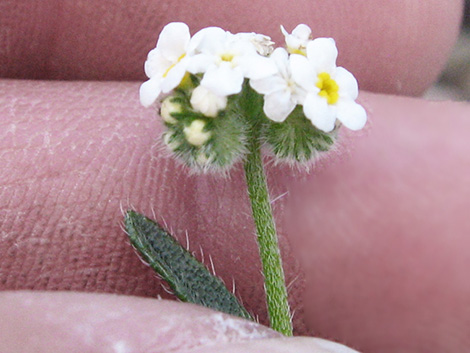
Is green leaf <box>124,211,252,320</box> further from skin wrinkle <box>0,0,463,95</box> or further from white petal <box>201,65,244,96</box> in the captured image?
skin wrinkle <box>0,0,463,95</box>

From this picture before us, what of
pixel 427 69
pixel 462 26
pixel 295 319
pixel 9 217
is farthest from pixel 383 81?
pixel 9 217

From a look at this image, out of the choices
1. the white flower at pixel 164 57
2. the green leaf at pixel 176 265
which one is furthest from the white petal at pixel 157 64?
the green leaf at pixel 176 265

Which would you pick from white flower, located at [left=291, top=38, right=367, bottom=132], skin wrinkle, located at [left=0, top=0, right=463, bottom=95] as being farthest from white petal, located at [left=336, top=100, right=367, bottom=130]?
skin wrinkle, located at [left=0, top=0, right=463, bottom=95]

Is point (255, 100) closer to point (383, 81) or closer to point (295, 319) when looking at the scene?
point (295, 319)

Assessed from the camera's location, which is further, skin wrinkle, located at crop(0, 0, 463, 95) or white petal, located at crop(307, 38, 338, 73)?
skin wrinkle, located at crop(0, 0, 463, 95)

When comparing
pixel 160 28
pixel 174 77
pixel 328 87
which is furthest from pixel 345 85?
pixel 160 28

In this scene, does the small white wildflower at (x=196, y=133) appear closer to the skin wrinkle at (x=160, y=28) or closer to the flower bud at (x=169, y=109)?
the flower bud at (x=169, y=109)

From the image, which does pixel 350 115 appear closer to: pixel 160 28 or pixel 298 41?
pixel 298 41
